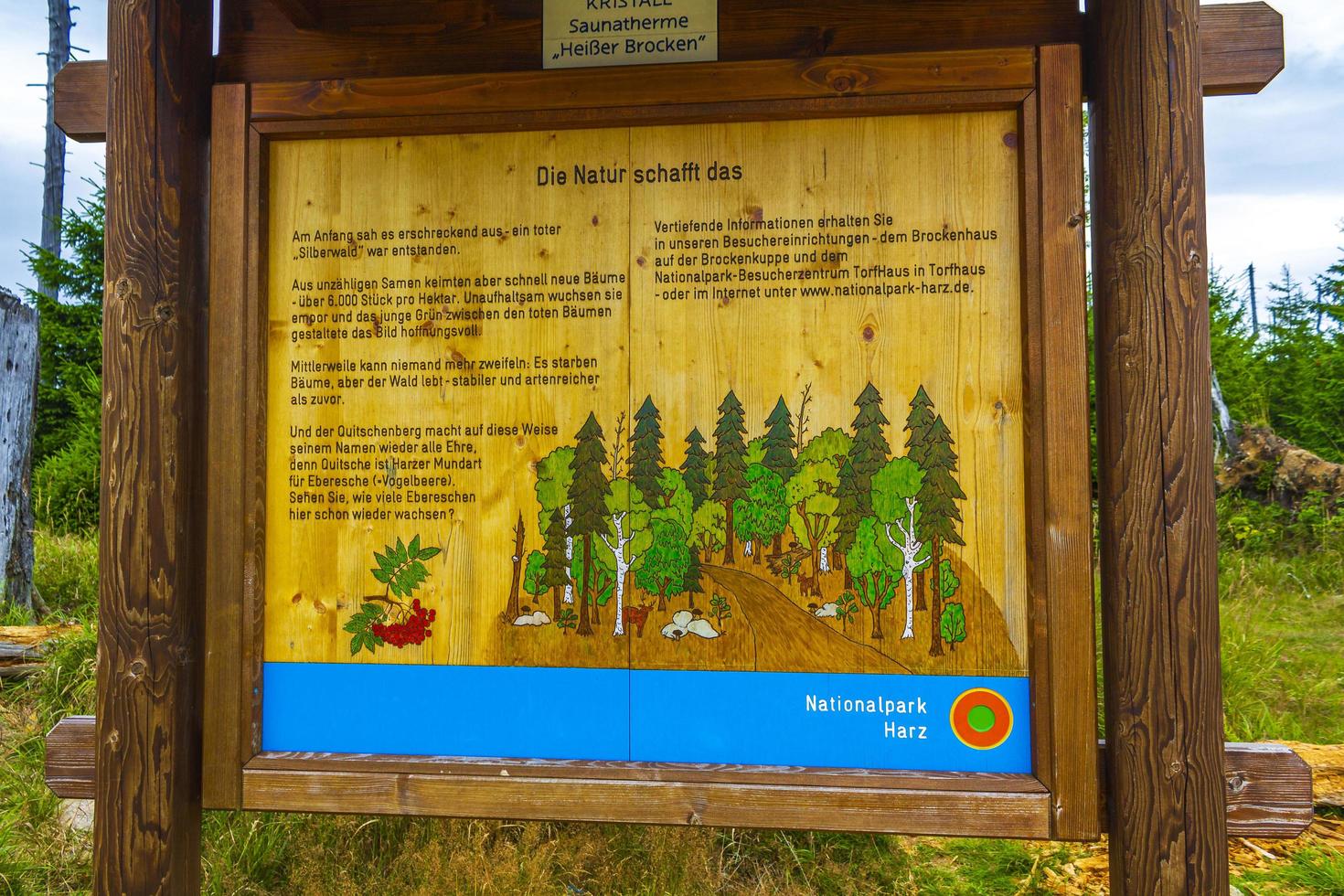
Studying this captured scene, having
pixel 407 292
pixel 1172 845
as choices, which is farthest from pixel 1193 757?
pixel 407 292

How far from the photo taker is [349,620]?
2373 millimetres

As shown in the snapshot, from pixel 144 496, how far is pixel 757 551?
1618mm

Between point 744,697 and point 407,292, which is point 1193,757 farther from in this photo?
point 407,292

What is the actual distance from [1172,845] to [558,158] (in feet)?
7.64

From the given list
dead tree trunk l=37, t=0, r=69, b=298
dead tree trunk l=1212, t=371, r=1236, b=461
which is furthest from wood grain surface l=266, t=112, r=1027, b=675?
dead tree trunk l=37, t=0, r=69, b=298

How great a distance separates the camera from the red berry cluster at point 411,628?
2357 millimetres

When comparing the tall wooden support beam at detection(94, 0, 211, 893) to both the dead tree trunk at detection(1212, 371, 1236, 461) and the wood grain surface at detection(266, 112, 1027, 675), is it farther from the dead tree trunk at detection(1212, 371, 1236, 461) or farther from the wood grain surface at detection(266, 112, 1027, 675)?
the dead tree trunk at detection(1212, 371, 1236, 461)

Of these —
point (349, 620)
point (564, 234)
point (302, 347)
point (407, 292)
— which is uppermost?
point (564, 234)

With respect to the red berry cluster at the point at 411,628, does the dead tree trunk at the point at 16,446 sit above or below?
above

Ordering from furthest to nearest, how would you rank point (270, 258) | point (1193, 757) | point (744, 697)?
point (270, 258), point (744, 697), point (1193, 757)

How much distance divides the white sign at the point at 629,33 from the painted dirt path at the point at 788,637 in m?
1.42

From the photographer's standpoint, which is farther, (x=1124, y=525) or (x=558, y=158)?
(x=558, y=158)

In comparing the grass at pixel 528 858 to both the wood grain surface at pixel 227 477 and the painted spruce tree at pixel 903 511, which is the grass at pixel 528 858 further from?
the painted spruce tree at pixel 903 511

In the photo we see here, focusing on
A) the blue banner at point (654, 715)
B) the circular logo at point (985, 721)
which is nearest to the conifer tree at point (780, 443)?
the blue banner at point (654, 715)
